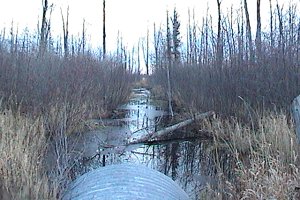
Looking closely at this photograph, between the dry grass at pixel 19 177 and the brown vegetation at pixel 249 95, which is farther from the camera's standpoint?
the brown vegetation at pixel 249 95

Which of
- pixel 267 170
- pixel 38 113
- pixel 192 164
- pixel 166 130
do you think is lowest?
pixel 192 164

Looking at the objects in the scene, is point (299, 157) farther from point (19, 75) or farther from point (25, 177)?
point (19, 75)

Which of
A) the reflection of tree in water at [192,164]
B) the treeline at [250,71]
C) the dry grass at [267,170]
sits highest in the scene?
the treeline at [250,71]

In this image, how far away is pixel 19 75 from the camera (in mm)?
6969

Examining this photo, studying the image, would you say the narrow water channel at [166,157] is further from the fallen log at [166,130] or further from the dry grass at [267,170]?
the dry grass at [267,170]

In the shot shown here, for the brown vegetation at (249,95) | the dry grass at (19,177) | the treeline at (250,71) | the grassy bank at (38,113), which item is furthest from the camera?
the treeline at (250,71)

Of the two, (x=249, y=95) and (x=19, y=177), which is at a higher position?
(x=249, y=95)

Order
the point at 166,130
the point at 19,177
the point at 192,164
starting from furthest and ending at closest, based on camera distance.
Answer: the point at 166,130 → the point at 192,164 → the point at 19,177

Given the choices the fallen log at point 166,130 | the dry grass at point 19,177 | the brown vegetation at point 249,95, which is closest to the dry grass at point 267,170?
the brown vegetation at point 249,95

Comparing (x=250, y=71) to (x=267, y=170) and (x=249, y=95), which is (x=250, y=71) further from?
(x=267, y=170)

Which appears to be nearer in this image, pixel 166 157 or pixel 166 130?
pixel 166 157

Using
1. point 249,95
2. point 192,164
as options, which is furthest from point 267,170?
point 249,95

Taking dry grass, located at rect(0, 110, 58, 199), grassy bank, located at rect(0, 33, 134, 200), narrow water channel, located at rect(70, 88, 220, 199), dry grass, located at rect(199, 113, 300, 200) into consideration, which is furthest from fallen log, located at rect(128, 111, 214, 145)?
dry grass, located at rect(0, 110, 58, 199)

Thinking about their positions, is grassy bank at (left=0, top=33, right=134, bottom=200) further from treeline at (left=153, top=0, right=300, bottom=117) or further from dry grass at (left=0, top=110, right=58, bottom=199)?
treeline at (left=153, top=0, right=300, bottom=117)
